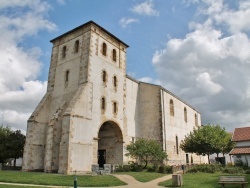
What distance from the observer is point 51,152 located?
23.5 m

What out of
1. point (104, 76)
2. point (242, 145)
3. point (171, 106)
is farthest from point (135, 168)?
point (242, 145)

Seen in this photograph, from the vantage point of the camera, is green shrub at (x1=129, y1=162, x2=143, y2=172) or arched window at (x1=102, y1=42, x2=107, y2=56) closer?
green shrub at (x1=129, y1=162, x2=143, y2=172)

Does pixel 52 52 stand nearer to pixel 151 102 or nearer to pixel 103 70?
pixel 103 70

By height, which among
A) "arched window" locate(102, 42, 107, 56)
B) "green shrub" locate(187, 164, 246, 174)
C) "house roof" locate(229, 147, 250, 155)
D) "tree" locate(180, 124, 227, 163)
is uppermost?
"arched window" locate(102, 42, 107, 56)

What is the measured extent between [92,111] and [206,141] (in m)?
15.3

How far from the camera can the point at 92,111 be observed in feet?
83.7

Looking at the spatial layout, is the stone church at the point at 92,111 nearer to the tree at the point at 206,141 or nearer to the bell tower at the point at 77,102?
the bell tower at the point at 77,102

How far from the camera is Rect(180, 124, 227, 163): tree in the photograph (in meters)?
31.8

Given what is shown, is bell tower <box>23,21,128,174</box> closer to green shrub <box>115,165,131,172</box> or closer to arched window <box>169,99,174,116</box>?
green shrub <box>115,165,131,172</box>

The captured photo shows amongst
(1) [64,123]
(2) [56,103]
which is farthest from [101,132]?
(1) [64,123]

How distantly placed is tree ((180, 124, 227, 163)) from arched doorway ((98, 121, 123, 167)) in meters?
10.1

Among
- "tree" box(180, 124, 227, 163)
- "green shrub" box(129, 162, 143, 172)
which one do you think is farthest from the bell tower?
"tree" box(180, 124, 227, 163)

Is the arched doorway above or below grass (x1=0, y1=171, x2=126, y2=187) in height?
above

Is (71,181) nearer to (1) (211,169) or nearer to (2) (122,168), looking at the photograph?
(2) (122,168)
